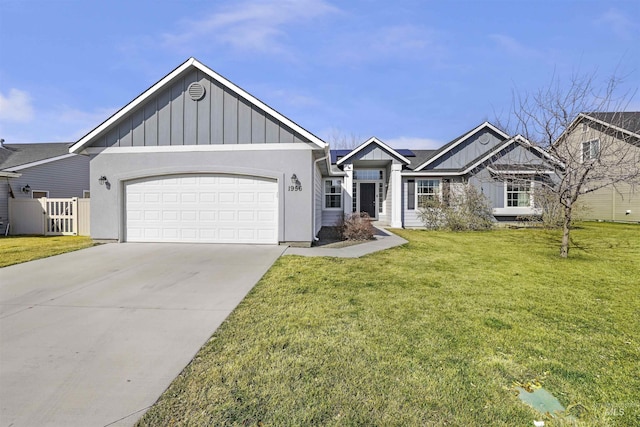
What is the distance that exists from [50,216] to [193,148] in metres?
8.96

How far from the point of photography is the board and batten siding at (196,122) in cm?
884

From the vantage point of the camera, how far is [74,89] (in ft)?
34.6

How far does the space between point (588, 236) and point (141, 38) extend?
57.7 ft

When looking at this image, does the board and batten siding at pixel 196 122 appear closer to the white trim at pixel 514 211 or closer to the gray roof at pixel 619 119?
the gray roof at pixel 619 119

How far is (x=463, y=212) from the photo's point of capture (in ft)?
45.9

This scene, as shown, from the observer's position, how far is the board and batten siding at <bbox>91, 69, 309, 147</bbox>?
348 inches

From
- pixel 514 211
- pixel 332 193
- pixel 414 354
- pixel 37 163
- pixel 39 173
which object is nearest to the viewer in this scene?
pixel 414 354

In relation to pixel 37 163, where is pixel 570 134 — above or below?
below

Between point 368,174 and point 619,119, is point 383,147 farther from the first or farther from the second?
point 619,119

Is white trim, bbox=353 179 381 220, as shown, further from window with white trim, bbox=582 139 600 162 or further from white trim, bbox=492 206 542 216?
window with white trim, bbox=582 139 600 162

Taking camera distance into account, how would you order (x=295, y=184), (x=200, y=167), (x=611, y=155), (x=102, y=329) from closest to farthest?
(x=102, y=329)
(x=611, y=155)
(x=295, y=184)
(x=200, y=167)

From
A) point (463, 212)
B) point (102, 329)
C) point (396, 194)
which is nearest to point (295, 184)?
point (102, 329)

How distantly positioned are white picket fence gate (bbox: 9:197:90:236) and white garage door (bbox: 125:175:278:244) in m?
4.98

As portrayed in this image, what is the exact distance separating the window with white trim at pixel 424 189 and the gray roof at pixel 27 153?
20544 mm
